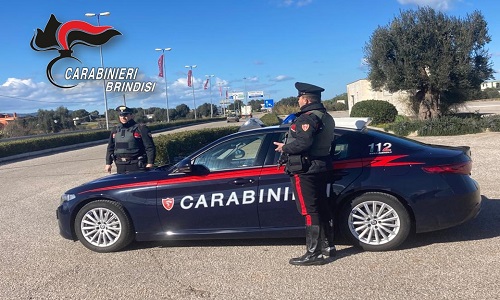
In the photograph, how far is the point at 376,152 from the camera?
16.2 feet

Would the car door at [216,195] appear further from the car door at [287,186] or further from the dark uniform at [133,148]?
the dark uniform at [133,148]

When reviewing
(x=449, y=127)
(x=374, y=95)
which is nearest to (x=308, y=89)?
(x=449, y=127)

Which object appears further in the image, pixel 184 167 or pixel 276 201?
pixel 184 167

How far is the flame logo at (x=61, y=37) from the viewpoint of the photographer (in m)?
23.1

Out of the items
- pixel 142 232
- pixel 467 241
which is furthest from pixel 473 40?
pixel 142 232

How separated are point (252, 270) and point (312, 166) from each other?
1.16 meters

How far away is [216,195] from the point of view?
5016 mm

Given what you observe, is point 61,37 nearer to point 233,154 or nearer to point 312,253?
point 233,154

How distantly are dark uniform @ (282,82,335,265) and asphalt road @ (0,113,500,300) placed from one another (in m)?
0.27

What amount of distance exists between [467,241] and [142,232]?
11.6ft

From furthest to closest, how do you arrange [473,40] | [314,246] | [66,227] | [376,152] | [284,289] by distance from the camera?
[473,40] → [66,227] → [376,152] → [314,246] → [284,289]

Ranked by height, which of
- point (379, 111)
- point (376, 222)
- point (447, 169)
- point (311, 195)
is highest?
point (379, 111)

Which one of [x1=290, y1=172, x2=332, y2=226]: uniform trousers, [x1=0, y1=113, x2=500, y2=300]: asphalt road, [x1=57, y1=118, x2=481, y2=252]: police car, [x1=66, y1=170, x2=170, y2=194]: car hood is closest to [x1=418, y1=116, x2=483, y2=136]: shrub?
[x1=0, y1=113, x2=500, y2=300]: asphalt road

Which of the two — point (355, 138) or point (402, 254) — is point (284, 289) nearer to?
point (402, 254)
